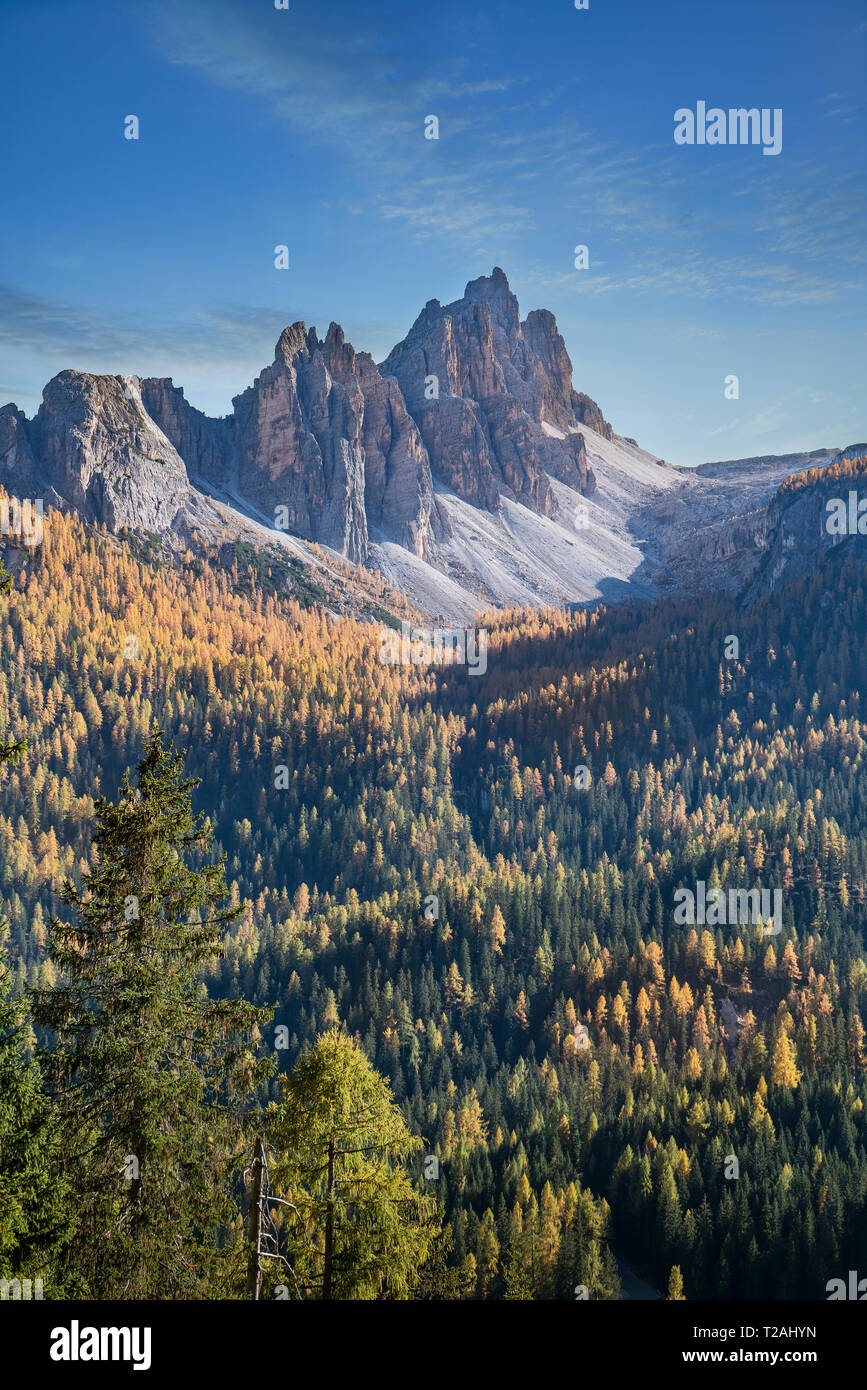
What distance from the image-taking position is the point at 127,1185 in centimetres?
2655

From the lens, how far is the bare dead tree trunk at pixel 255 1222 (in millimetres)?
25438

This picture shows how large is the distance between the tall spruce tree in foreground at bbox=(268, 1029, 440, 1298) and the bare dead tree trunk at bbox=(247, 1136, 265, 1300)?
2310mm

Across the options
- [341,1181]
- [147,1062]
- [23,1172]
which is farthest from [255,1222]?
[23,1172]

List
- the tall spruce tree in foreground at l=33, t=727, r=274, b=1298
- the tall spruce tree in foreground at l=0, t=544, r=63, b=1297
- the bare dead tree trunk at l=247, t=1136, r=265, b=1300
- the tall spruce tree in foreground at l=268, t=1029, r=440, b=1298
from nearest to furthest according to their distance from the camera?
1. the tall spruce tree in foreground at l=0, t=544, r=63, b=1297
2. the bare dead tree trunk at l=247, t=1136, r=265, b=1300
3. the tall spruce tree in foreground at l=33, t=727, r=274, b=1298
4. the tall spruce tree in foreground at l=268, t=1029, r=440, b=1298

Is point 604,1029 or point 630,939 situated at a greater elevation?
point 630,939

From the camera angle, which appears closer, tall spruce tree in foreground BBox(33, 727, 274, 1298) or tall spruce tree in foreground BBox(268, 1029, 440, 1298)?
tall spruce tree in foreground BBox(33, 727, 274, 1298)

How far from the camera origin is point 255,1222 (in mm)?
25594

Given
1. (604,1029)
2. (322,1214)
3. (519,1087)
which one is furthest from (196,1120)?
(604,1029)

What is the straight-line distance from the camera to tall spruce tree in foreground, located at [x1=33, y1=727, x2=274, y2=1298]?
26.4 metres

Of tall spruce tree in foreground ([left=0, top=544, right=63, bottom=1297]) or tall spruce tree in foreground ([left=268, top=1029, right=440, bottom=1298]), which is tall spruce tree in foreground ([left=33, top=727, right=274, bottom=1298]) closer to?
tall spruce tree in foreground ([left=0, top=544, right=63, bottom=1297])

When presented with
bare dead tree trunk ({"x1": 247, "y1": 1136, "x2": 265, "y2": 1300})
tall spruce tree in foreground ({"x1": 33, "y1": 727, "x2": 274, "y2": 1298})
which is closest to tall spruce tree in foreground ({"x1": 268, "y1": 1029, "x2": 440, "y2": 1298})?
tall spruce tree in foreground ({"x1": 33, "y1": 727, "x2": 274, "y2": 1298})

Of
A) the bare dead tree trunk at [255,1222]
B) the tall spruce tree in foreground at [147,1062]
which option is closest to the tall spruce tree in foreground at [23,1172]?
the tall spruce tree in foreground at [147,1062]
